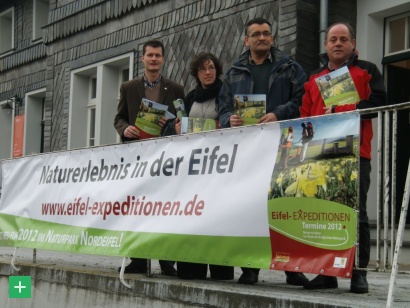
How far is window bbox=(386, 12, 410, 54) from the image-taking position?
33.9 ft

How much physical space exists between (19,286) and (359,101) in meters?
4.14

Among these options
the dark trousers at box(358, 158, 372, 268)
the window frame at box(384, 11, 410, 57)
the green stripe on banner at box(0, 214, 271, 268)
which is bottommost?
the green stripe on banner at box(0, 214, 271, 268)

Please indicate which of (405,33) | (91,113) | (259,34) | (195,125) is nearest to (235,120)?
(195,125)

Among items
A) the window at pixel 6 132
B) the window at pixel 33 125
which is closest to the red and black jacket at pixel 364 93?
the window at pixel 33 125

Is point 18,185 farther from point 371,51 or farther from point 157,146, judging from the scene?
point 371,51

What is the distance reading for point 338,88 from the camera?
544 centimetres

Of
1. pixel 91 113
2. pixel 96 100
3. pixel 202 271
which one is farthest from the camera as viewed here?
pixel 91 113

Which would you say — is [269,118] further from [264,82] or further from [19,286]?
[19,286]

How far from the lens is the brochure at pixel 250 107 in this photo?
235 inches

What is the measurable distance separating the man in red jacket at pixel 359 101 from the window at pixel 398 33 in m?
4.94

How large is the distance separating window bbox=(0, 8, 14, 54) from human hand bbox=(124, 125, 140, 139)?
14.4m

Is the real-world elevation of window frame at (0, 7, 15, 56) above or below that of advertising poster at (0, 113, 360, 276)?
above

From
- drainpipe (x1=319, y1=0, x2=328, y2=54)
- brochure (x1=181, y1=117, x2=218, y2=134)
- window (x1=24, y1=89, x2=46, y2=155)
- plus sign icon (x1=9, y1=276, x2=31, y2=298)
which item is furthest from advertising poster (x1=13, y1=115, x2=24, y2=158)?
brochure (x1=181, y1=117, x2=218, y2=134)

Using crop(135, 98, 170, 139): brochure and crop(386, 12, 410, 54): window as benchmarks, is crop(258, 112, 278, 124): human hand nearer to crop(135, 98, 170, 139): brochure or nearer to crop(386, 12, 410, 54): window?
crop(135, 98, 170, 139): brochure
